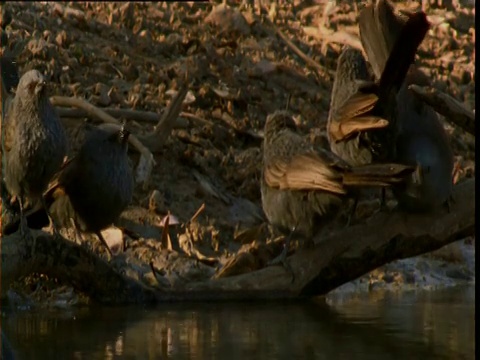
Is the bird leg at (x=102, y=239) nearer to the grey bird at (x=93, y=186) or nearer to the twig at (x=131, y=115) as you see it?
the grey bird at (x=93, y=186)

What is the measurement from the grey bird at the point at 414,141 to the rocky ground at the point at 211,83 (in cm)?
119

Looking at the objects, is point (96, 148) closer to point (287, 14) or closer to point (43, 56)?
point (43, 56)

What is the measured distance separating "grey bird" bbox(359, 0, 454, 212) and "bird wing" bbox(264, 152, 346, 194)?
49cm

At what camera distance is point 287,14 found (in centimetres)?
1318

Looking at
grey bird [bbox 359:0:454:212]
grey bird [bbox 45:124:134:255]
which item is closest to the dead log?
grey bird [bbox 359:0:454:212]

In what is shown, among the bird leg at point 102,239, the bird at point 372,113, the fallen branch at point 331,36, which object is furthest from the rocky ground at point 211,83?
the bird at point 372,113

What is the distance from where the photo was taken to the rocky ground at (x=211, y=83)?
9.57 m

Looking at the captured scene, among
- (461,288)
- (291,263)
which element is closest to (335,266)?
(291,263)

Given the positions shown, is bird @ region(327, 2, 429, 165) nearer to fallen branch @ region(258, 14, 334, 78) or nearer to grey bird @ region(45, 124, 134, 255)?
grey bird @ region(45, 124, 134, 255)

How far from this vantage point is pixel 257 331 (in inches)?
283

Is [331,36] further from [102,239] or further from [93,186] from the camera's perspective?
[93,186]

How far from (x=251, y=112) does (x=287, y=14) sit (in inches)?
90.7

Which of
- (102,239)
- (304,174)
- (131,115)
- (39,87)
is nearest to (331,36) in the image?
(131,115)

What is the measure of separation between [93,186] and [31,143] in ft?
1.92
